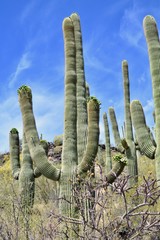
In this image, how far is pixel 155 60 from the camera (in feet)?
30.6

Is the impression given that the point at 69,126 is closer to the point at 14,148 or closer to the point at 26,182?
the point at 26,182

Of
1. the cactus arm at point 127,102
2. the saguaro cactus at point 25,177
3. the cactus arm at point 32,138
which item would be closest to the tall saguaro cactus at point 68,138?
the cactus arm at point 32,138

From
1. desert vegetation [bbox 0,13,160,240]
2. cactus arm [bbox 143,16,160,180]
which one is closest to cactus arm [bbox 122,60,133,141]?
desert vegetation [bbox 0,13,160,240]

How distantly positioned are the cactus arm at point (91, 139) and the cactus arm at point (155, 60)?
73.6 inches

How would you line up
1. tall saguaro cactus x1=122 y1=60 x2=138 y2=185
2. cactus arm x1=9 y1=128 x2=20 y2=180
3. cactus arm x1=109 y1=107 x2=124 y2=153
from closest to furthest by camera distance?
cactus arm x1=9 y1=128 x2=20 y2=180
tall saguaro cactus x1=122 y1=60 x2=138 y2=185
cactus arm x1=109 y1=107 x2=124 y2=153

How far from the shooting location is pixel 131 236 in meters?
5.06

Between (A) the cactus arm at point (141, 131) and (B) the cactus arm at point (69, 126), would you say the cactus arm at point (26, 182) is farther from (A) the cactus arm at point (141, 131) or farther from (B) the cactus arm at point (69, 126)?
(A) the cactus arm at point (141, 131)

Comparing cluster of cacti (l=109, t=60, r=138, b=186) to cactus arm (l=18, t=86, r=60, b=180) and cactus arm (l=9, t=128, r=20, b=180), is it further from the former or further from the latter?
cactus arm (l=18, t=86, r=60, b=180)

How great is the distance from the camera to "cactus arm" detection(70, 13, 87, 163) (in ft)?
27.5

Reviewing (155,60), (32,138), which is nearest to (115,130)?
(155,60)

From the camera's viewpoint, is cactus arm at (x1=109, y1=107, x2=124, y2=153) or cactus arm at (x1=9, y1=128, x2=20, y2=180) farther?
cactus arm at (x1=109, y1=107, x2=124, y2=153)

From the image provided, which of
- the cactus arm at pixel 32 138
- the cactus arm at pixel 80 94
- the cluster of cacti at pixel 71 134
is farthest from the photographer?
the cactus arm at pixel 80 94

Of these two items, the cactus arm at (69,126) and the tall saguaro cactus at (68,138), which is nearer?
the cactus arm at (69,126)

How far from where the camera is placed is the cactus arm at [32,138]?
746 centimetres
